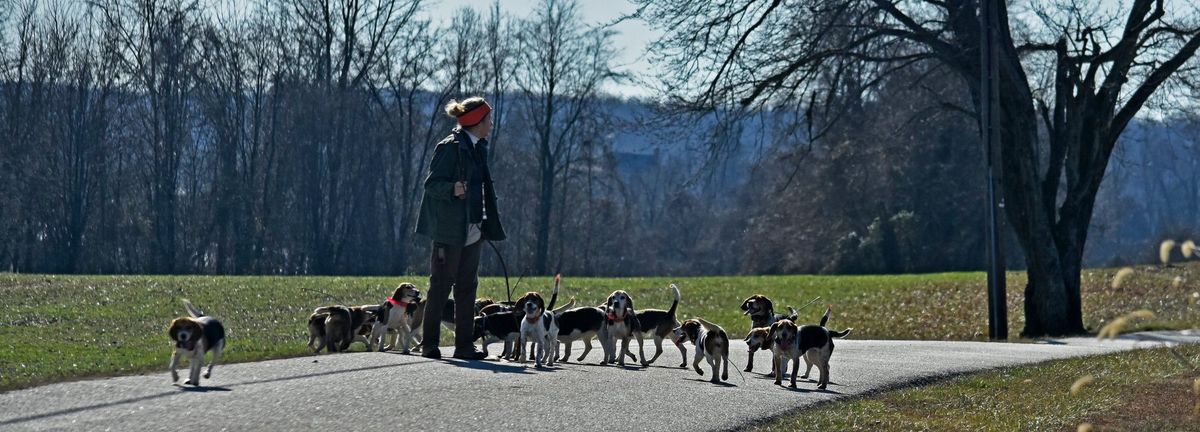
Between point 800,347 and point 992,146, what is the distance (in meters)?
13.9

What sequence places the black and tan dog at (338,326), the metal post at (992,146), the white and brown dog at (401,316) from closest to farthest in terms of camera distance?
the white and brown dog at (401,316) → the black and tan dog at (338,326) → the metal post at (992,146)

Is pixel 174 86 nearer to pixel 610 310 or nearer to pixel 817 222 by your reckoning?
pixel 817 222

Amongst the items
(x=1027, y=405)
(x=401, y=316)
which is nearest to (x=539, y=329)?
(x=401, y=316)

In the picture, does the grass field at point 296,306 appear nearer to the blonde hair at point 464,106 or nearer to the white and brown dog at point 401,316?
the white and brown dog at point 401,316

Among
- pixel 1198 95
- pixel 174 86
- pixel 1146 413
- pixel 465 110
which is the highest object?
pixel 174 86

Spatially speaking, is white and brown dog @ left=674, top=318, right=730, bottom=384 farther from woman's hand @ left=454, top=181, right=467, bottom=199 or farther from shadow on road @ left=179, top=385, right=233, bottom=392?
shadow on road @ left=179, top=385, right=233, bottom=392

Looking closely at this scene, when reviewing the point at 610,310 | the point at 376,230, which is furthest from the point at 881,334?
the point at 376,230

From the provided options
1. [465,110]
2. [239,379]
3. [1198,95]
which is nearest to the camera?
[239,379]

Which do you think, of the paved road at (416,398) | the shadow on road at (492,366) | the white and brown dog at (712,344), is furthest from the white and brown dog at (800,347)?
the shadow on road at (492,366)

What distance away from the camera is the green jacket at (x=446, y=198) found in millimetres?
13773

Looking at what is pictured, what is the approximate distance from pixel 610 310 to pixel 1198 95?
52.7ft

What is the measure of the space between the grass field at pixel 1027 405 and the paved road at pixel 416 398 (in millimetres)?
417

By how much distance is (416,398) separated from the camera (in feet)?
34.4

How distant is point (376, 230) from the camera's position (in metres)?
67.8
